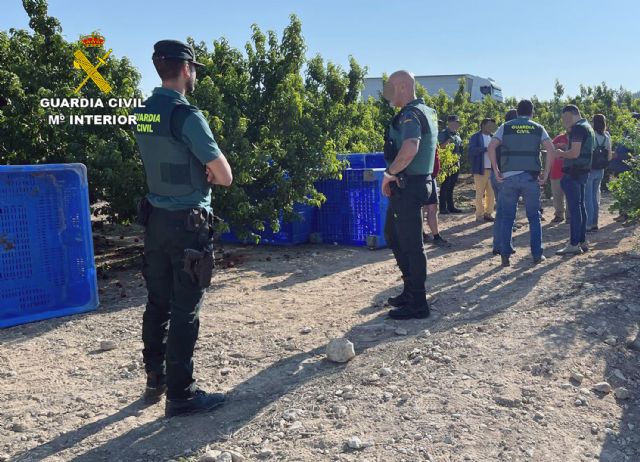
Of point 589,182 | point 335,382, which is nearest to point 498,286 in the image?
point 335,382

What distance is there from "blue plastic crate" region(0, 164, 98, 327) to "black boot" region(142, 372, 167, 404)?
2.31 meters

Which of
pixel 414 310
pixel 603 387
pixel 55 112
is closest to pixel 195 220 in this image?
pixel 414 310

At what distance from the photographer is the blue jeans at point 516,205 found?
6.99 m

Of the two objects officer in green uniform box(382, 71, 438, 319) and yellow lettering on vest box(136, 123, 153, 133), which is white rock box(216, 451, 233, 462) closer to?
yellow lettering on vest box(136, 123, 153, 133)

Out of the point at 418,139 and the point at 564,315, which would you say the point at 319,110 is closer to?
the point at 418,139

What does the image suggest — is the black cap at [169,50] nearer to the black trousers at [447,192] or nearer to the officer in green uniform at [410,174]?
the officer in green uniform at [410,174]

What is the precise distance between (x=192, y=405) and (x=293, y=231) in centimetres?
535

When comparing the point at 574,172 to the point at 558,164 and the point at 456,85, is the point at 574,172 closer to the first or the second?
the point at 558,164

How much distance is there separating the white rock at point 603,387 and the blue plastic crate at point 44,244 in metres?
4.44

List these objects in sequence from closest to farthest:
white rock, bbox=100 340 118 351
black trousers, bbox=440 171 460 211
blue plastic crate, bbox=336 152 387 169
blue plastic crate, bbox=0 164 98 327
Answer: white rock, bbox=100 340 118 351, blue plastic crate, bbox=0 164 98 327, blue plastic crate, bbox=336 152 387 169, black trousers, bbox=440 171 460 211

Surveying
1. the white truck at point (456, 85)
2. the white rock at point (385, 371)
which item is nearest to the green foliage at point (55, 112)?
the white rock at point (385, 371)

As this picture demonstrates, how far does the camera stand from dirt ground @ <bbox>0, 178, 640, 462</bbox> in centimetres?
330

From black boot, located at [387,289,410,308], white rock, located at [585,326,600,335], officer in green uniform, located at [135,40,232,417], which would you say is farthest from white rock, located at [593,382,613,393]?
officer in green uniform, located at [135,40,232,417]

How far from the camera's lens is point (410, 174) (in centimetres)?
517
